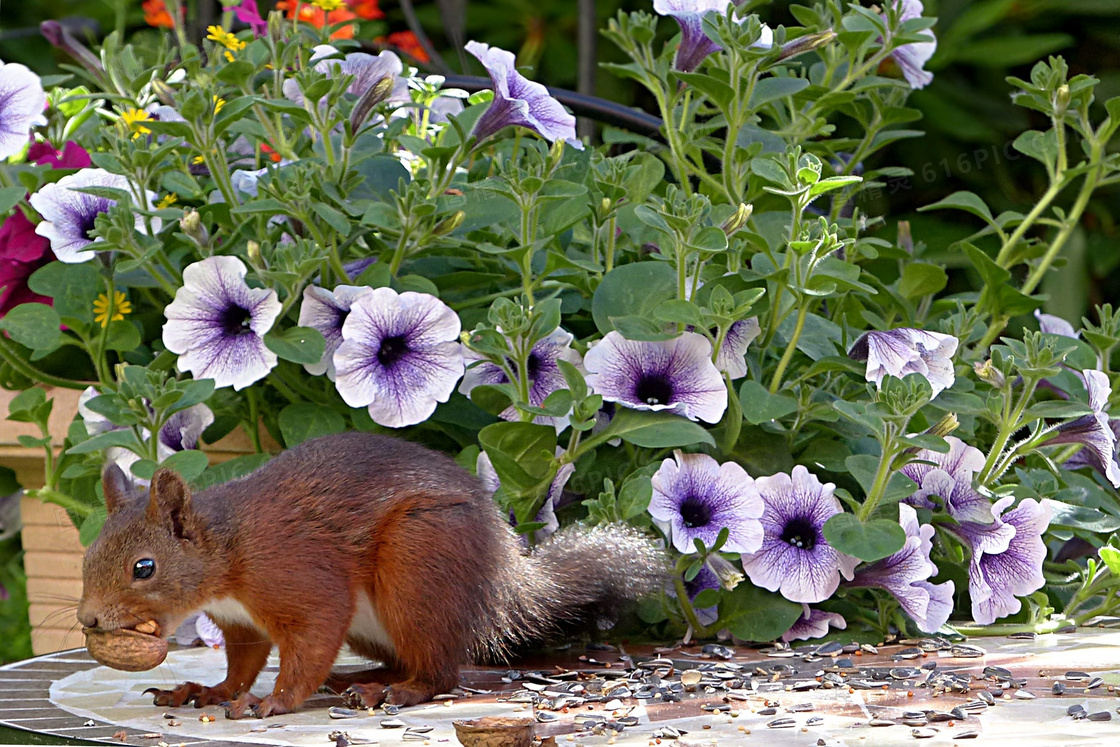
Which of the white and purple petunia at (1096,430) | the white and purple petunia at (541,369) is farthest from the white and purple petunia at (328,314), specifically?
the white and purple petunia at (1096,430)

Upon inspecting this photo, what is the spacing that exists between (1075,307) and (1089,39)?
0.84 m

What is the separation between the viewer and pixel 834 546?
3.77 feet

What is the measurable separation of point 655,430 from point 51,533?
2.46ft

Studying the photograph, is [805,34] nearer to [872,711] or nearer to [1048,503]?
[1048,503]


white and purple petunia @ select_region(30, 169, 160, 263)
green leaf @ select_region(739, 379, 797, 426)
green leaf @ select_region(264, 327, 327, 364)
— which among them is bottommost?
green leaf @ select_region(739, 379, 797, 426)

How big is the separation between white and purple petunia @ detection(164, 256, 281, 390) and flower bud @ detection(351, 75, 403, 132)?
0.59 ft

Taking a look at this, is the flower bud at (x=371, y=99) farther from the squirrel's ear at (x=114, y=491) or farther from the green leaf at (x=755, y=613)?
the green leaf at (x=755, y=613)

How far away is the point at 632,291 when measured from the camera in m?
1.27

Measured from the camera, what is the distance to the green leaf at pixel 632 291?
49.7 inches

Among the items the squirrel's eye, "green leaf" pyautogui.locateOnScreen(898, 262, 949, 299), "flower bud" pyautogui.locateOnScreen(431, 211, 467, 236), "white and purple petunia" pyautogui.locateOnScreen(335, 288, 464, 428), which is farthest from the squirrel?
"green leaf" pyautogui.locateOnScreen(898, 262, 949, 299)

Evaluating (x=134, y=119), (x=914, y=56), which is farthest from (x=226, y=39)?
(x=914, y=56)

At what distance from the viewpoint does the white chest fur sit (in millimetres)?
1070

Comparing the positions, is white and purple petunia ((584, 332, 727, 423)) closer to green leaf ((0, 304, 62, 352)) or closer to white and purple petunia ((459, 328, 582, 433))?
white and purple petunia ((459, 328, 582, 433))

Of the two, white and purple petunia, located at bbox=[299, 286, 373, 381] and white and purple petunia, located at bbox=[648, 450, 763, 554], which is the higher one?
white and purple petunia, located at bbox=[299, 286, 373, 381]
